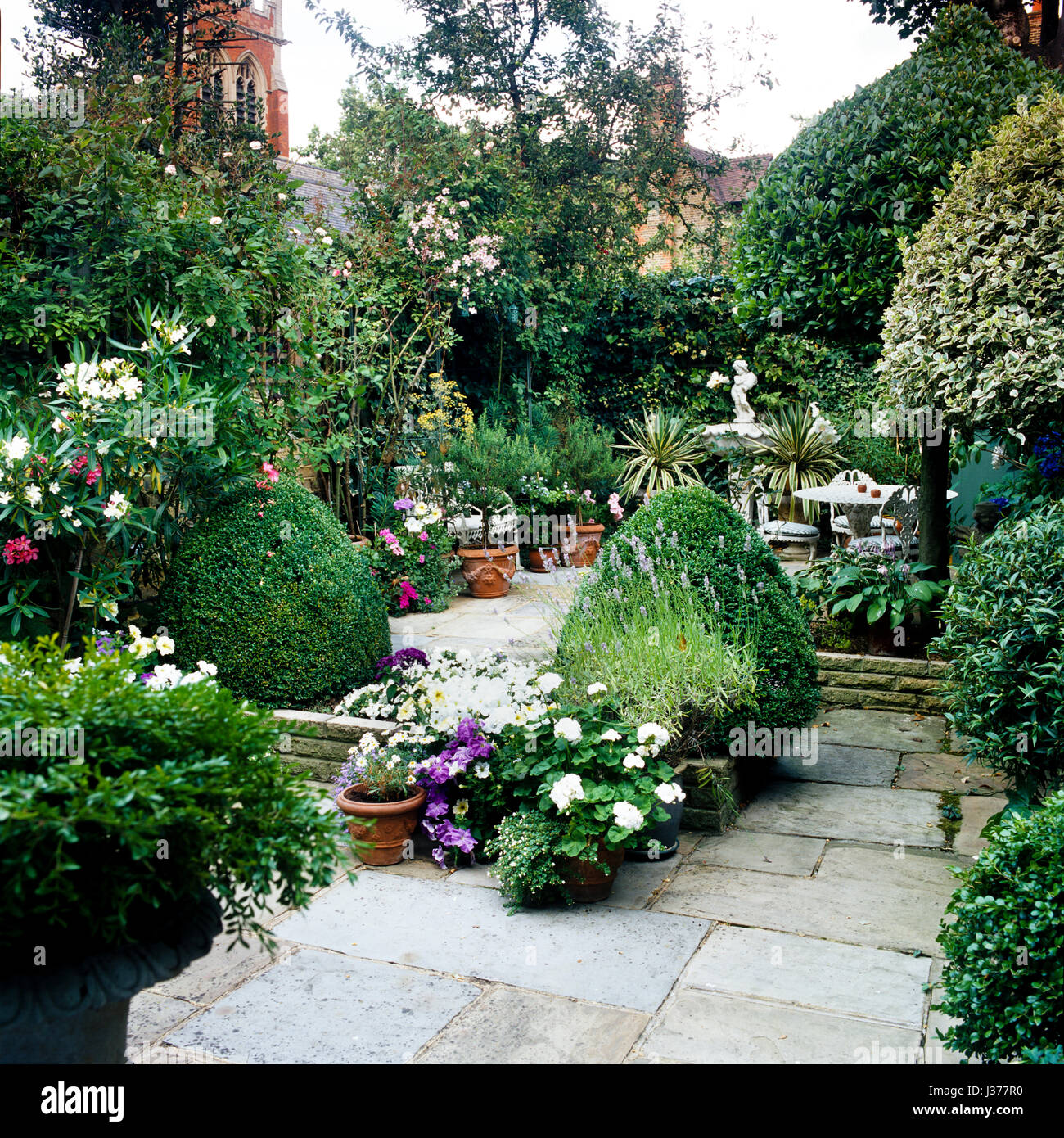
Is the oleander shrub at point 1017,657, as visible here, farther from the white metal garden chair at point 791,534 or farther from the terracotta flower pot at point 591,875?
the white metal garden chair at point 791,534

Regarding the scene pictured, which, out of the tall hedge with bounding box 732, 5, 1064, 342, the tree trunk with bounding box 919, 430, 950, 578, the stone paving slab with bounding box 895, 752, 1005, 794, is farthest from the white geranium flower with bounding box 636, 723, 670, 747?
the tall hedge with bounding box 732, 5, 1064, 342

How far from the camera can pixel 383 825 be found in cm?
405

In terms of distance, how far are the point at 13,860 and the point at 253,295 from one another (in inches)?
169

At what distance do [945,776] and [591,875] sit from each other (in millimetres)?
2305

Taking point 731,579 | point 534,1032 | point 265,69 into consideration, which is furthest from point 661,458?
point 265,69

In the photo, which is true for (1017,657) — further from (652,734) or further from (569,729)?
(569,729)

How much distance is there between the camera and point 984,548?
428cm

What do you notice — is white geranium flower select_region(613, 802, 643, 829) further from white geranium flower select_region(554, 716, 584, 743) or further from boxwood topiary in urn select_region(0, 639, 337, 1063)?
boxwood topiary in urn select_region(0, 639, 337, 1063)

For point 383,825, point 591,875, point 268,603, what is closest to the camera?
point 591,875

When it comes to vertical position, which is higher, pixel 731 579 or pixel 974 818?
pixel 731 579

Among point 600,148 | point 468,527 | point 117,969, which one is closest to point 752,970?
point 117,969

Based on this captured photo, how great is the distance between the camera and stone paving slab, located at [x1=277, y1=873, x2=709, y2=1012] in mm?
3145

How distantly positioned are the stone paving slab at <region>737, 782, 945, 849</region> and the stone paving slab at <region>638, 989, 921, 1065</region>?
4.98 ft
